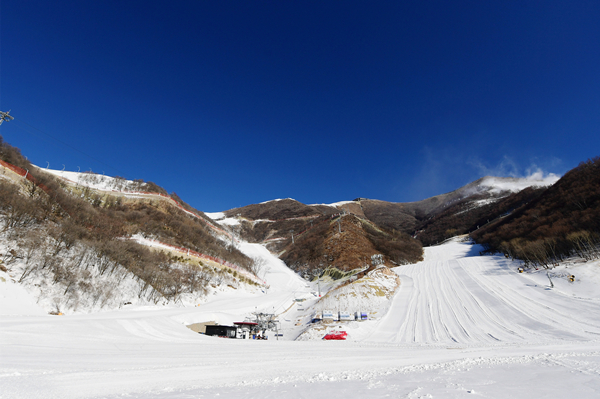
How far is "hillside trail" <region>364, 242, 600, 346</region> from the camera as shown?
1459 cm

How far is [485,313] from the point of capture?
1944cm

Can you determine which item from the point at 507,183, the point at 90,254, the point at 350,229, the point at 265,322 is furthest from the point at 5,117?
the point at 507,183

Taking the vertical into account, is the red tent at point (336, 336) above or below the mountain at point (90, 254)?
below

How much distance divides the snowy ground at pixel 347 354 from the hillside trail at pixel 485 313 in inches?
3.9

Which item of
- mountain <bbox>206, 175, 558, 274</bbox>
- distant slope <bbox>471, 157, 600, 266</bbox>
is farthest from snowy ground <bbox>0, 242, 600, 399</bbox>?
mountain <bbox>206, 175, 558, 274</bbox>

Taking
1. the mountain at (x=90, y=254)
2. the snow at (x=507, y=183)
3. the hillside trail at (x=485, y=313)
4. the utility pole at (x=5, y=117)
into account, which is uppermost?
the snow at (x=507, y=183)

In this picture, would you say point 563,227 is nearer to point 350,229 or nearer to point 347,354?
point 350,229

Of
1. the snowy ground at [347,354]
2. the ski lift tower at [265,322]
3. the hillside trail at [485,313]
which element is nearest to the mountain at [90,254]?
the snowy ground at [347,354]

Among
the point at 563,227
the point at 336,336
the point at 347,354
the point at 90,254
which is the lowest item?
the point at 336,336

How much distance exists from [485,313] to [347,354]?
51.9 feet

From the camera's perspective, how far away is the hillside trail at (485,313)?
1459 cm

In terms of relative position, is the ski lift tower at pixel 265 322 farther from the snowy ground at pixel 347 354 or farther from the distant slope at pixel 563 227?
the distant slope at pixel 563 227

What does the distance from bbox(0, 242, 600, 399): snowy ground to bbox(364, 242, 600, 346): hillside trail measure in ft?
0.33

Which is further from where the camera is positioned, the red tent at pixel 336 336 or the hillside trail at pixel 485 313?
the red tent at pixel 336 336
